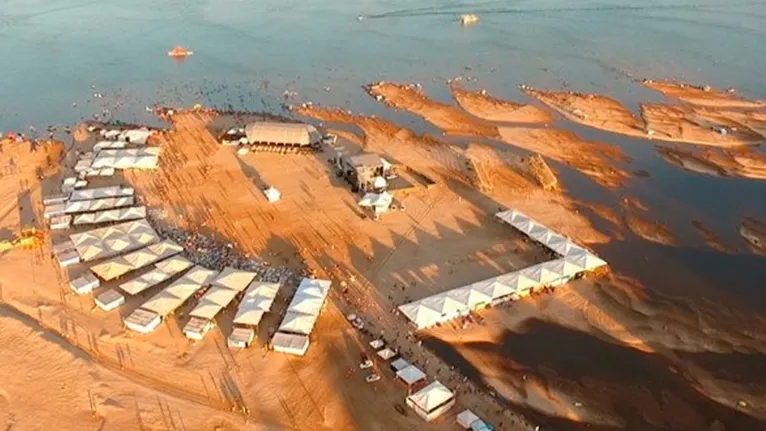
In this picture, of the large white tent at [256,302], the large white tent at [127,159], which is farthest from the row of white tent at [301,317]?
the large white tent at [127,159]

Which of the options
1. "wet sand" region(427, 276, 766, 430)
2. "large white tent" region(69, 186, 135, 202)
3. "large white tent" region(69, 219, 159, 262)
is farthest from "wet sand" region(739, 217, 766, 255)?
"large white tent" region(69, 186, 135, 202)

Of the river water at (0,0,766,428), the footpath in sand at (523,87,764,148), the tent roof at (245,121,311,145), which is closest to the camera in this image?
the river water at (0,0,766,428)

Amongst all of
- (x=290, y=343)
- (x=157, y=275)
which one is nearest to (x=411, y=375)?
(x=290, y=343)

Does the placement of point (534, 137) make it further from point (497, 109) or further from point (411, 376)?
point (411, 376)

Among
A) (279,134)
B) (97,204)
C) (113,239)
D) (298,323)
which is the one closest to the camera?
(298,323)

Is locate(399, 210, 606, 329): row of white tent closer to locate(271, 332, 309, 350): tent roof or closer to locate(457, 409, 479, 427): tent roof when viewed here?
locate(271, 332, 309, 350): tent roof

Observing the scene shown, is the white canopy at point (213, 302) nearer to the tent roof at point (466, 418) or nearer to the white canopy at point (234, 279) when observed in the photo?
the white canopy at point (234, 279)
